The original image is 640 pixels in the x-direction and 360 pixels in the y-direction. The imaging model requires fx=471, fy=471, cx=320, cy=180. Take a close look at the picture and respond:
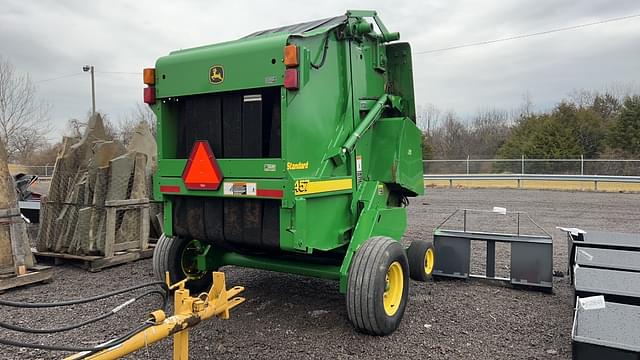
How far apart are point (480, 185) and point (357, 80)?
1896 centimetres

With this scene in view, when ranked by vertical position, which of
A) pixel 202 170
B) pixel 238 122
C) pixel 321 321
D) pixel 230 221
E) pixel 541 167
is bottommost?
pixel 321 321

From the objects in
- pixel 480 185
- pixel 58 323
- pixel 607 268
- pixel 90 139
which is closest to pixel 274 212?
pixel 58 323

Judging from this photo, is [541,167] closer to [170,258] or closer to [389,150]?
[389,150]

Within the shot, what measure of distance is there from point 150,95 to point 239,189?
4.36 ft

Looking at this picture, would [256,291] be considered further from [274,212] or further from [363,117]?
[363,117]

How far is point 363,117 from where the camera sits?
16.1 feet

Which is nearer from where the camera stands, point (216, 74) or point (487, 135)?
point (216, 74)

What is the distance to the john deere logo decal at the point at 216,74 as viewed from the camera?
400 cm

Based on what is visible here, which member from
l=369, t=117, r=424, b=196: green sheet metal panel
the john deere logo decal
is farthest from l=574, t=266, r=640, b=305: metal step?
the john deere logo decal

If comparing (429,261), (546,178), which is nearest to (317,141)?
(429,261)

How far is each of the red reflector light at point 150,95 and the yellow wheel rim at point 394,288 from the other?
2.68 meters

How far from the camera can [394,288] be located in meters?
4.39

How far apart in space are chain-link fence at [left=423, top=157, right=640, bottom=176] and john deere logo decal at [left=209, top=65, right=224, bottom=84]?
75.9 feet

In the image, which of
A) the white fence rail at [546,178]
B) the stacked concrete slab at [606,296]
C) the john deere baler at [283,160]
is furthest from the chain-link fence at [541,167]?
the john deere baler at [283,160]
